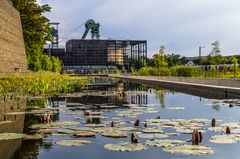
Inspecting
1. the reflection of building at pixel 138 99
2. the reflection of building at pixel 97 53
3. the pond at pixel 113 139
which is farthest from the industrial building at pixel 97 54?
the pond at pixel 113 139

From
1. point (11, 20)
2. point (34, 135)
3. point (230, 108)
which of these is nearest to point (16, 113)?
point (34, 135)

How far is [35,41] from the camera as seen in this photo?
47.6 meters

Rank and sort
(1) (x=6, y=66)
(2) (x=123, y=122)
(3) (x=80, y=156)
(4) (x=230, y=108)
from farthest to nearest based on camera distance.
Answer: (1) (x=6, y=66), (4) (x=230, y=108), (2) (x=123, y=122), (3) (x=80, y=156)

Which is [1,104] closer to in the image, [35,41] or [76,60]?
[35,41]

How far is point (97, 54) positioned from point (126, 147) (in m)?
131

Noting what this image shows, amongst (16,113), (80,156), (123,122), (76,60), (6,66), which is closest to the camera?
(80,156)

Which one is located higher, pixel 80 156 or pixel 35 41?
pixel 35 41

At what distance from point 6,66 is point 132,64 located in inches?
4306

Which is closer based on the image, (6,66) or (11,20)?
(6,66)

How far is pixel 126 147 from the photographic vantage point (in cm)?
830

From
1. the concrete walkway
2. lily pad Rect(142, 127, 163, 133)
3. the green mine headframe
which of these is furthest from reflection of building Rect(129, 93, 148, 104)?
the green mine headframe

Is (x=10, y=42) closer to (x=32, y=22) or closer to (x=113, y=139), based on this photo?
(x=32, y=22)

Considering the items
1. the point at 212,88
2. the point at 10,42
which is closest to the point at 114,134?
the point at 212,88

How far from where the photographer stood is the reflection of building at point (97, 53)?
137 meters
